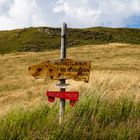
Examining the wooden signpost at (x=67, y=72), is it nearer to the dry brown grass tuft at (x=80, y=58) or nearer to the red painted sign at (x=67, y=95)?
the red painted sign at (x=67, y=95)

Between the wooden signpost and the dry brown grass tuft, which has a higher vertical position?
the wooden signpost

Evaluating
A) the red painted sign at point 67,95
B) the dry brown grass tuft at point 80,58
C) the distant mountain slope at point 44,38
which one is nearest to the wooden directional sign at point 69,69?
the red painted sign at point 67,95

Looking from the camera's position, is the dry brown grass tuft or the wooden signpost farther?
the dry brown grass tuft

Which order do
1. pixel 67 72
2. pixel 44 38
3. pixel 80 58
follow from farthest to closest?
pixel 44 38 → pixel 80 58 → pixel 67 72

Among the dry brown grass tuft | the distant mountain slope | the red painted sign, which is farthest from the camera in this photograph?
the distant mountain slope

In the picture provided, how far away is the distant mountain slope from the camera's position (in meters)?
77.9

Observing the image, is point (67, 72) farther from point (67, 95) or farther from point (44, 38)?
point (44, 38)

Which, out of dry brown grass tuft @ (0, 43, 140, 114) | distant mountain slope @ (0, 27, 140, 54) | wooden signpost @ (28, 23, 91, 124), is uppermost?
wooden signpost @ (28, 23, 91, 124)

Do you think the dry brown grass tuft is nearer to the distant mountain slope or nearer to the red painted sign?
the red painted sign

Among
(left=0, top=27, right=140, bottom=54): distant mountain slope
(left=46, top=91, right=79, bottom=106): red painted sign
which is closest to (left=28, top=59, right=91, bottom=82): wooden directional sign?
(left=46, top=91, right=79, bottom=106): red painted sign

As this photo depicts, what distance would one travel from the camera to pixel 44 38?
82.9 metres

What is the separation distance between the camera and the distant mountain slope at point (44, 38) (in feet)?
256

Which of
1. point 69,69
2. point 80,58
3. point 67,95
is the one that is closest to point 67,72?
point 69,69

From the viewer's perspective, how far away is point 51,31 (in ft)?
286
